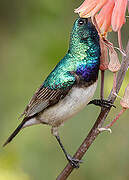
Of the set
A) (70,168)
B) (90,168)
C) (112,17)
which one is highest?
(112,17)

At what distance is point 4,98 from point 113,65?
3116 millimetres

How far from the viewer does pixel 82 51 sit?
2.54 meters

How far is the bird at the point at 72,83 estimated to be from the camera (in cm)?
243

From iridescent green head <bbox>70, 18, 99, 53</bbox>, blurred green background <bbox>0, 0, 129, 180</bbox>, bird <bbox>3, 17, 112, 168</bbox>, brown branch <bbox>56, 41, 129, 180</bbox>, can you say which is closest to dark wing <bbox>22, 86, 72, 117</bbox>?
bird <bbox>3, 17, 112, 168</bbox>

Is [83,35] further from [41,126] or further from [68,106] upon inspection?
[41,126]

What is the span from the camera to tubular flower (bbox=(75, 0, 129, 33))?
1959mm

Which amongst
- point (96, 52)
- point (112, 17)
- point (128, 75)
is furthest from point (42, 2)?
point (112, 17)

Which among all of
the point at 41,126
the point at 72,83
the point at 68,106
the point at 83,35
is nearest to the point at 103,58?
the point at 83,35

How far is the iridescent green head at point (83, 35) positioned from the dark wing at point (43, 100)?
14.3 inches

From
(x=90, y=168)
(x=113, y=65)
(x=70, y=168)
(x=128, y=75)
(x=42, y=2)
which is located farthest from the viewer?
(x=42, y=2)

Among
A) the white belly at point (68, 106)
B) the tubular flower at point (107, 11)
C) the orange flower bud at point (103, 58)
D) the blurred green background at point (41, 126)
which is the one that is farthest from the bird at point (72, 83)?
the blurred green background at point (41, 126)

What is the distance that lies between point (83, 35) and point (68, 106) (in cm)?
53

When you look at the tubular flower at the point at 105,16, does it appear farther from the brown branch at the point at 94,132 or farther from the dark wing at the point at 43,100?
the dark wing at the point at 43,100

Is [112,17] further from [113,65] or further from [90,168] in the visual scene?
[90,168]
